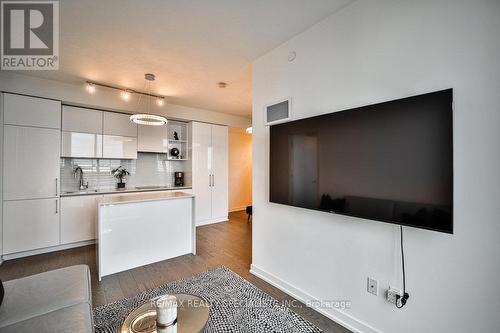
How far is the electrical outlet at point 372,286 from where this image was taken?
1614mm

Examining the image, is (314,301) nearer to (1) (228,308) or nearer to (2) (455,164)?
(1) (228,308)

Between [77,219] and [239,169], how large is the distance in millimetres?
4208

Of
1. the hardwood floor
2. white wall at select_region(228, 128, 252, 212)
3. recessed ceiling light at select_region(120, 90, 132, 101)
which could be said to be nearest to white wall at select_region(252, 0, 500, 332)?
the hardwood floor

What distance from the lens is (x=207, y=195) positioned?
513 centimetres

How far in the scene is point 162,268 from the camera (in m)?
2.86

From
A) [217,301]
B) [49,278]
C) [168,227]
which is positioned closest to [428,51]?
[217,301]

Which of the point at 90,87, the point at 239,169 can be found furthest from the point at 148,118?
the point at 239,169

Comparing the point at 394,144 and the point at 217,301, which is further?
the point at 217,301

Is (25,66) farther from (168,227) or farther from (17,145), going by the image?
(168,227)

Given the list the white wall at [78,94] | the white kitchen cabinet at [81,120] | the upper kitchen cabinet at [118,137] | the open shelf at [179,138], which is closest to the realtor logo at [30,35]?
the white wall at [78,94]

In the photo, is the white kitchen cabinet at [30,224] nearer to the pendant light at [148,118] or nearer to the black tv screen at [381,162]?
the pendant light at [148,118]

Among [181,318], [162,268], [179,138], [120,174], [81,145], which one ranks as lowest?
[162,268]

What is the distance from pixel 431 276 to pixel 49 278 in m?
2.78

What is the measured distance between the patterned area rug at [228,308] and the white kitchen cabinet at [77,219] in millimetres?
2151
